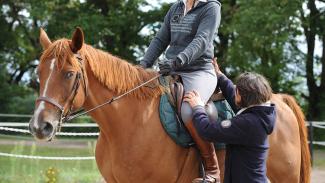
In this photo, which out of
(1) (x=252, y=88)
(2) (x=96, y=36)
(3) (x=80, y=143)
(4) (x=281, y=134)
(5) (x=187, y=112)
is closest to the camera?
(1) (x=252, y=88)

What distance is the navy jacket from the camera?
3504 millimetres

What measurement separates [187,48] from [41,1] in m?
17.8

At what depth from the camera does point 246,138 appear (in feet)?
11.5

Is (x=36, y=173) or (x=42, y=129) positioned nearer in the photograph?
(x=42, y=129)

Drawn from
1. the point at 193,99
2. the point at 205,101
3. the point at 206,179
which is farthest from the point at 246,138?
the point at 205,101

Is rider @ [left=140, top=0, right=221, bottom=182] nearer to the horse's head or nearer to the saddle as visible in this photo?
the saddle

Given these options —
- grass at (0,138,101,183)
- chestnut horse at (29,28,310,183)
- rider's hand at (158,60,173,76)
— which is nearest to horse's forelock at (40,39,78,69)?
chestnut horse at (29,28,310,183)

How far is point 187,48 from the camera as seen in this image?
13.5 feet

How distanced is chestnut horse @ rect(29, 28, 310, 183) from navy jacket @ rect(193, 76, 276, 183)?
532 mm

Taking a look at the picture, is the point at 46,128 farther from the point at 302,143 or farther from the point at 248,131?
the point at 302,143

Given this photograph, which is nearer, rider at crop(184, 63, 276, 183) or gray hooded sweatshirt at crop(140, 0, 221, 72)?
rider at crop(184, 63, 276, 183)

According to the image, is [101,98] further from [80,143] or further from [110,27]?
[110,27]

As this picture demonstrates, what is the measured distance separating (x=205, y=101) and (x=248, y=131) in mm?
783

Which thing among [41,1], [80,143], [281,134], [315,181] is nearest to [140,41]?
[41,1]
